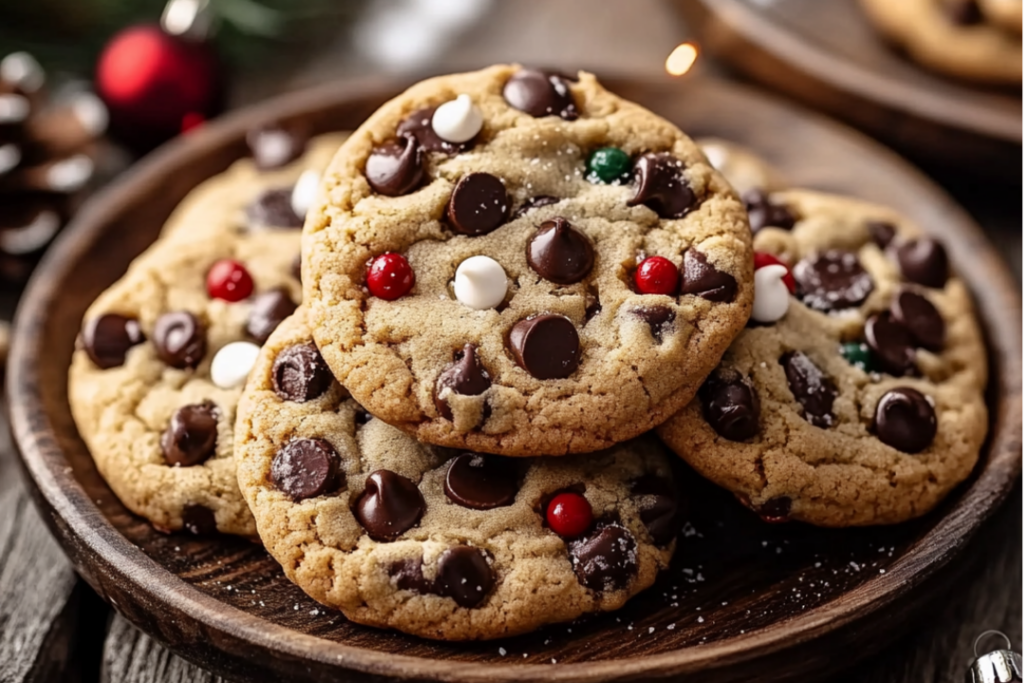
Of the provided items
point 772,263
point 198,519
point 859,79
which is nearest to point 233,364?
point 198,519

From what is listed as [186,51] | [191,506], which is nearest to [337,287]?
[191,506]

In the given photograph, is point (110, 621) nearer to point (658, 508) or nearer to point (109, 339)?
point (109, 339)

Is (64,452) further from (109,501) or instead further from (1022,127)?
(1022,127)

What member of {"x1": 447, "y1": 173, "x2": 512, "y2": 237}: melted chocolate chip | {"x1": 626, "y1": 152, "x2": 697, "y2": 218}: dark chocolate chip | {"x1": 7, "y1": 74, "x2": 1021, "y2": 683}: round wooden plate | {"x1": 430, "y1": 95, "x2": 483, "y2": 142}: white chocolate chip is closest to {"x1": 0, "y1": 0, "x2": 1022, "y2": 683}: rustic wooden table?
{"x1": 7, "y1": 74, "x2": 1021, "y2": 683}: round wooden plate

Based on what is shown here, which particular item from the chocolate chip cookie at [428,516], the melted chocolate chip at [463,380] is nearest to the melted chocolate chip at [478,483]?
the chocolate chip cookie at [428,516]

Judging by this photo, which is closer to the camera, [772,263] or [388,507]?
[388,507]

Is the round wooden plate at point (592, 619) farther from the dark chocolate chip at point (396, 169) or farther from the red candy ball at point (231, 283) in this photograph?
the dark chocolate chip at point (396, 169)

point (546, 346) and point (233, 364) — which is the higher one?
point (546, 346)
